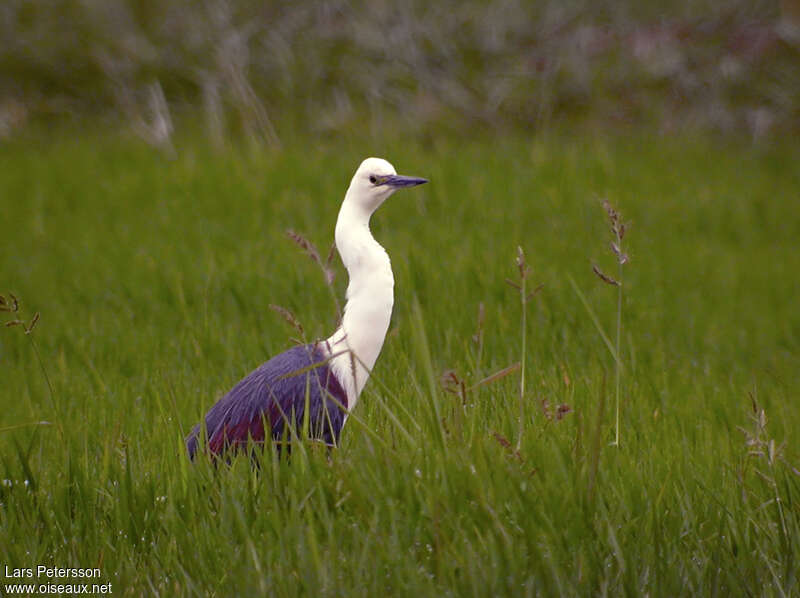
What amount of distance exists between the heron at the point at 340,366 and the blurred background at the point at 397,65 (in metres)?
5.87

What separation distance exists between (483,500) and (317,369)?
96 centimetres

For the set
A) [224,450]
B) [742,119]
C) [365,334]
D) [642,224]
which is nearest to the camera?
[224,450]

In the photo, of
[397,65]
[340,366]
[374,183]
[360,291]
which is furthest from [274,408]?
[397,65]

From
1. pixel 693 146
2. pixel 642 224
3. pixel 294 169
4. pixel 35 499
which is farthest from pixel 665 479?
pixel 693 146

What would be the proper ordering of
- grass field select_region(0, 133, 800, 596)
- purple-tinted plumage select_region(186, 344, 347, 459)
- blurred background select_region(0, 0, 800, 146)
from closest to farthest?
grass field select_region(0, 133, 800, 596), purple-tinted plumage select_region(186, 344, 347, 459), blurred background select_region(0, 0, 800, 146)

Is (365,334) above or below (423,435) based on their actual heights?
above

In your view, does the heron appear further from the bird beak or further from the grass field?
the grass field

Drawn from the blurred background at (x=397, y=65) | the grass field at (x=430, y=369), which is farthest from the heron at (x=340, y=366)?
the blurred background at (x=397, y=65)

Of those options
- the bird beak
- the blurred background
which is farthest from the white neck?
the blurred background

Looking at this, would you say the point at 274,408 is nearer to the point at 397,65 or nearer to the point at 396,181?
the point at 396,181

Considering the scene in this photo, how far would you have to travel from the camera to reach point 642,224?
25.7 feet

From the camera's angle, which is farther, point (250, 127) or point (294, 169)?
point (250, 127)

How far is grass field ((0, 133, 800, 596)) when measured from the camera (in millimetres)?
3176

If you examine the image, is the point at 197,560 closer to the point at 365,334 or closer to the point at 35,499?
the point at 35,499
